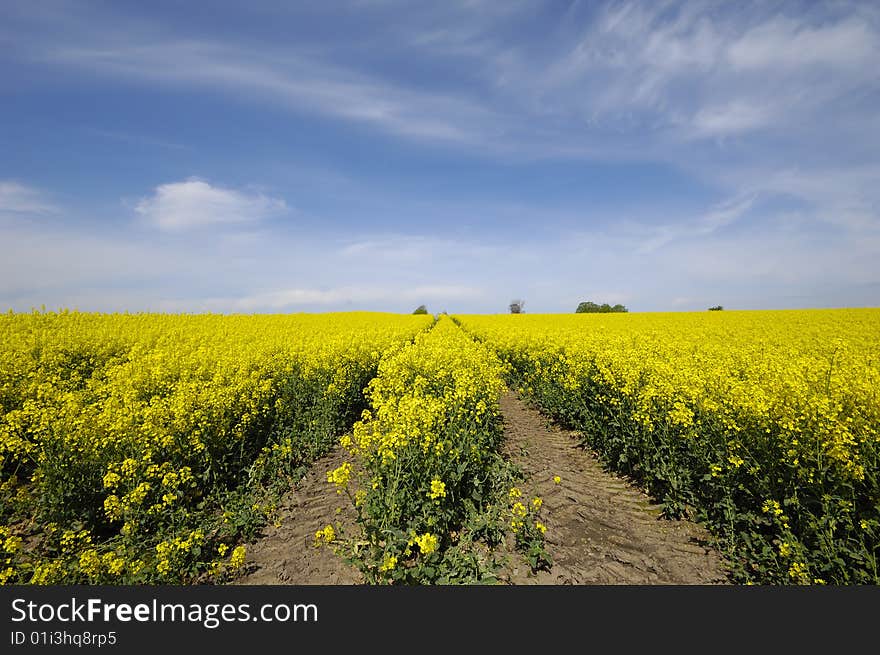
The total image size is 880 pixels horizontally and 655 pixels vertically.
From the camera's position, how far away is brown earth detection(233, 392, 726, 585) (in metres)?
4.34

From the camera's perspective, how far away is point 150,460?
5.47 metres

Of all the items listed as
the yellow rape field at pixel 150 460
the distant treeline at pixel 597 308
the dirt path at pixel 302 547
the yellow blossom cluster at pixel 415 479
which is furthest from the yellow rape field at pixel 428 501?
the distant treeline at pixel 597 308

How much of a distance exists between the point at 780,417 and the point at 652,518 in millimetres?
2154

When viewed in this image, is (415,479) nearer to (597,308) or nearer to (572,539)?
(572,539)

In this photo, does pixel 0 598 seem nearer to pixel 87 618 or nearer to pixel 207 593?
pixel 87 618

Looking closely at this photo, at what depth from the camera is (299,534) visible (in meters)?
5.16

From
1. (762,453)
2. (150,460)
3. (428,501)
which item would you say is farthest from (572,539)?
(150,460)

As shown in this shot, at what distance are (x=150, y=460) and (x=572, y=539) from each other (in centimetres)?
584

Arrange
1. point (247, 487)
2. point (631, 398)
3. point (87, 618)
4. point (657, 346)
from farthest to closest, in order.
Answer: point (657, 346) → point (631, 398) → point (247, 487) → point (87, 618)

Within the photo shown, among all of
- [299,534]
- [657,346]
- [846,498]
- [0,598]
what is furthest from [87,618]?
[657,346]

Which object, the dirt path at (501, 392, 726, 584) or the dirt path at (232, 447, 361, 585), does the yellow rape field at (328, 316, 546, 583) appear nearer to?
the dirt path at (232, 447, 361, 585)

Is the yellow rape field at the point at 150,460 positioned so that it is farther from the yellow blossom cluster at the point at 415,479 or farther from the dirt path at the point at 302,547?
the yellow blossom cluster at the point at 415,479

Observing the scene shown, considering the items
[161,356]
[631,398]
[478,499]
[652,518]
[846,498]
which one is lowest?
[652,518]

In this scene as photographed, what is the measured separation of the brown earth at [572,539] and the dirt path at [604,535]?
11 millimetres
